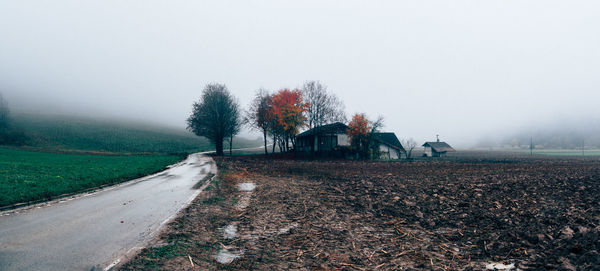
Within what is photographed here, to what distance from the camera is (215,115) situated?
56.3 m

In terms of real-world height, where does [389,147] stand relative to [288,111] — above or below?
below

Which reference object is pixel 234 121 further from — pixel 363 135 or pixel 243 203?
pixel 243 203

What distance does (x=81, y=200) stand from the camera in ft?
36.2

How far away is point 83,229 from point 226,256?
14.4 feet

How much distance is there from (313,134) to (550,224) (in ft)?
144

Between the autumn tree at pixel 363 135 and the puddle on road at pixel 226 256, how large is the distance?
41.4 metres

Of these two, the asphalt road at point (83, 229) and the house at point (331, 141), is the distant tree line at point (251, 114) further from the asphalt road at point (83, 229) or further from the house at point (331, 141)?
the asphalt road at point (83, 229)

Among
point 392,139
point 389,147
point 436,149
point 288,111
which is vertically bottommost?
point 436,149

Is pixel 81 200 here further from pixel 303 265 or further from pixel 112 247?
pixel 303 265

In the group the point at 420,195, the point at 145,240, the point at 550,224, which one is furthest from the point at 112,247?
the point at 420,195

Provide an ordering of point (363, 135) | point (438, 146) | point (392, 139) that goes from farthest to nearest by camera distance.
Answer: point (438, 146) < point (392, 139) < point (363, 135)

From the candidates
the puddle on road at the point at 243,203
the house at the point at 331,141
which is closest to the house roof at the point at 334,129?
the house at the point at 331,141

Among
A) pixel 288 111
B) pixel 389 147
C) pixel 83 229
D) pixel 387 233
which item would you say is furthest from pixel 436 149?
pixel 83 229

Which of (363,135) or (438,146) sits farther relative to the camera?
(438,146)
